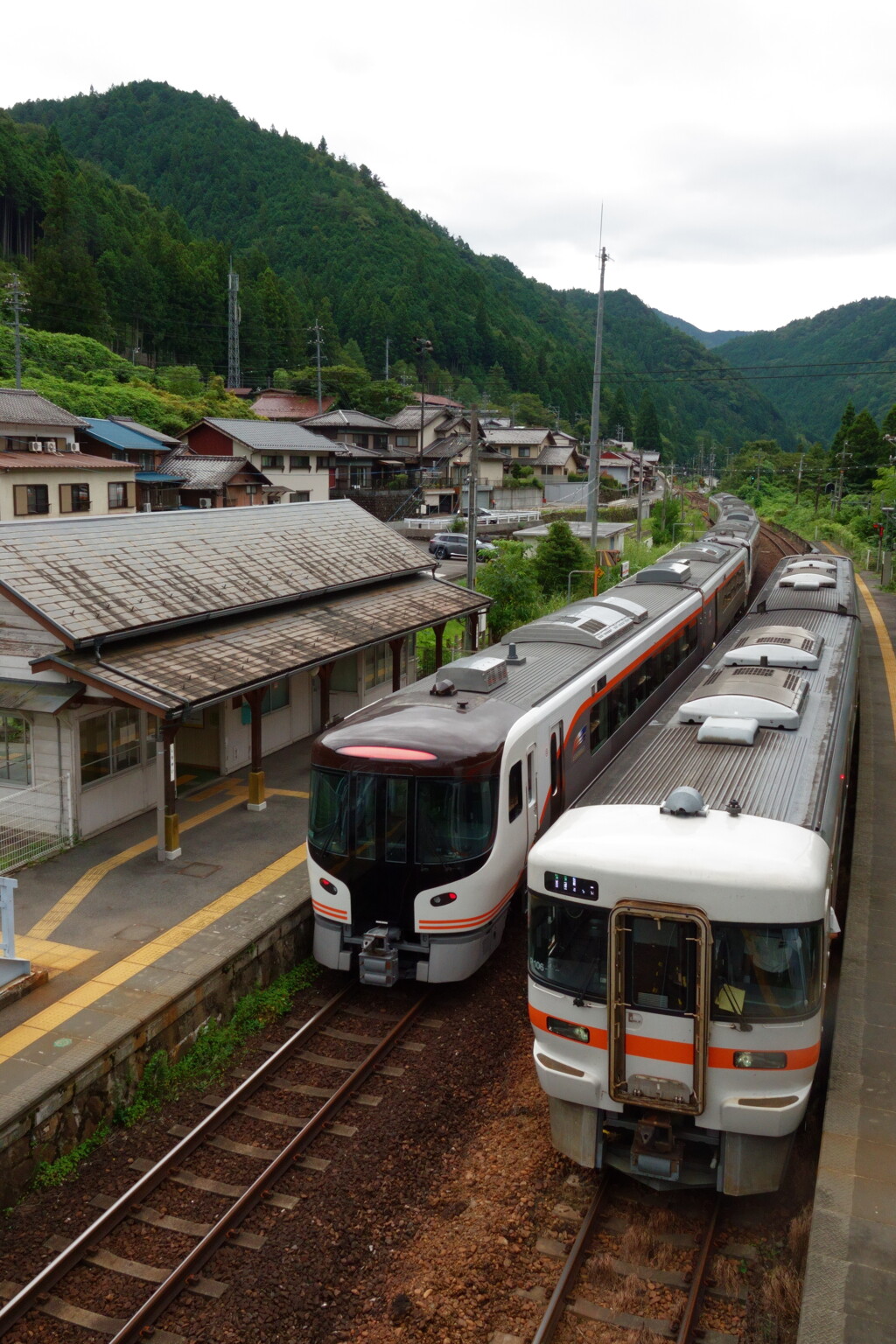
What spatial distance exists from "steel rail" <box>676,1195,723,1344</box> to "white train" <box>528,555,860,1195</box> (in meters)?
0.30

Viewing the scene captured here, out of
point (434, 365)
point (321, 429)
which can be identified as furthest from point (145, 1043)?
point (434, 365)

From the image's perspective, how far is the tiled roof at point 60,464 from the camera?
Result: 3164 cm

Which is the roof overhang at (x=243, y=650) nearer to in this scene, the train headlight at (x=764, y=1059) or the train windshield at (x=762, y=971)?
the train windshield at (x=762, y=971)

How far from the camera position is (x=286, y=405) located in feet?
224

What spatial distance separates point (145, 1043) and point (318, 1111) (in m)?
1.48

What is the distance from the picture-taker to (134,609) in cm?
1204

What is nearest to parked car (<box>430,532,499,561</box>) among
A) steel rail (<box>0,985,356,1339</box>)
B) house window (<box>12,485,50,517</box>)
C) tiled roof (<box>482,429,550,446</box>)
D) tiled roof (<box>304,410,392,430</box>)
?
house window (<box>12,485,50,517</box>)

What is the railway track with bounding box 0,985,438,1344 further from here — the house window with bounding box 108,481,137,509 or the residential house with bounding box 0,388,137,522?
the house window with bounding box 108,481,137,509

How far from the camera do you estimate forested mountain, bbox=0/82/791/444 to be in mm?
72375

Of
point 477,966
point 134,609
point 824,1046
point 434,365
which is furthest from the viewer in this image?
point 434,365

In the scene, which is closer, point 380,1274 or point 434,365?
point 380,1274

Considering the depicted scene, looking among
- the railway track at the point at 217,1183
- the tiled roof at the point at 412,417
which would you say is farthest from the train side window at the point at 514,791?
the tiled roof at the point at 412,417

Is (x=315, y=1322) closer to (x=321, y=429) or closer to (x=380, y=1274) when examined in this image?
(x=380, y=1274)

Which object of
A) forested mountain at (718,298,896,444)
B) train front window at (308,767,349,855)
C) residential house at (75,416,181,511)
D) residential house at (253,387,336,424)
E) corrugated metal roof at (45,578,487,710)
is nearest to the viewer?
train front window at (308,767,349,855)
